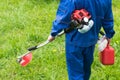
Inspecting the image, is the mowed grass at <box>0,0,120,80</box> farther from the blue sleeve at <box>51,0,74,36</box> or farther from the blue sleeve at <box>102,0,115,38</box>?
the blue sleeve at <box>51,0,74,36</box>

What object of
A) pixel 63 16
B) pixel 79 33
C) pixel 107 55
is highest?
pixel 63 16

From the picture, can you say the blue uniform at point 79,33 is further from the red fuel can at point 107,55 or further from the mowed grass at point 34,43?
the mowed grass at point 34,43

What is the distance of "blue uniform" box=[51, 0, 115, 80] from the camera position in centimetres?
305

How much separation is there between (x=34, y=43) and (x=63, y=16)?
213 centimetres

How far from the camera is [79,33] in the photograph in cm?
321

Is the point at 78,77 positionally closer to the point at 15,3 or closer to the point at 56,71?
the point at 56,71

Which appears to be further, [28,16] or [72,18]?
[28,16]

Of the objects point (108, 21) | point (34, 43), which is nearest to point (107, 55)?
point (108, 21)

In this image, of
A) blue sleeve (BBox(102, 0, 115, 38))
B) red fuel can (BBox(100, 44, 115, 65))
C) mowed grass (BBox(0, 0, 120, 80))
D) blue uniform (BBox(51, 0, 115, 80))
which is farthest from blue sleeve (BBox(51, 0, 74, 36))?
mowed grass (BBox(0, 0, 120, 80))

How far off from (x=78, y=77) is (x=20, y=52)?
1.50m

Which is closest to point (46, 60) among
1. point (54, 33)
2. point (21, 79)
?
point (21, 79)

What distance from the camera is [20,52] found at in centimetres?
484

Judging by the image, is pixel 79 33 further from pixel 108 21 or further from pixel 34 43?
pixel 34 43

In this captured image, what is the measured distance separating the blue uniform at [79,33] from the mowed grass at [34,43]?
86 centimetres
